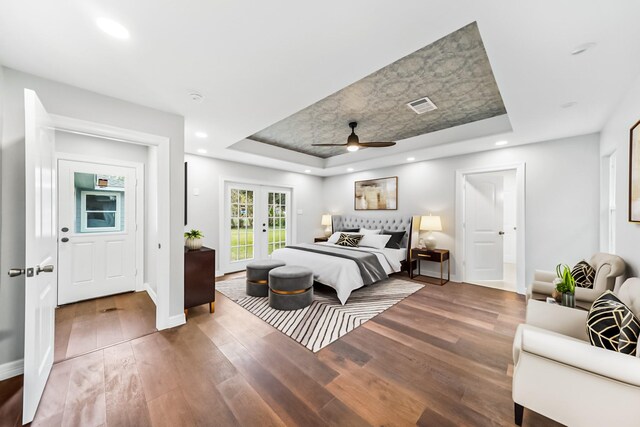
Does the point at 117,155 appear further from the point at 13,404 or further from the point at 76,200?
the point at 13,404

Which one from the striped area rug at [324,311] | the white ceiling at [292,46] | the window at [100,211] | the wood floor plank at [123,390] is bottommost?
the wood floor plank at [123,390]

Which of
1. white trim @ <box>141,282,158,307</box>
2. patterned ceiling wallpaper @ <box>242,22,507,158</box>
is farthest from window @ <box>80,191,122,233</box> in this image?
patterned ceiling wallpaper @ <box>242,22,507,158</box>

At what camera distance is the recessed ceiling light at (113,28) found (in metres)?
1.43

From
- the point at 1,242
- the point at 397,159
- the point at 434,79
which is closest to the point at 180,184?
the point at 1,242

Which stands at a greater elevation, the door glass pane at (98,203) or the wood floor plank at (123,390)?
the door glass pane at (98,203)

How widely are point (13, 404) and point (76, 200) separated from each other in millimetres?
2647

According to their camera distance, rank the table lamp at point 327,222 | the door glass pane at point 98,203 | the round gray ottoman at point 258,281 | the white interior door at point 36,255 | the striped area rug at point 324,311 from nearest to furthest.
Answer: the white interior door at point 36,255 → the striped area rug at point 324,311 → the door glass pane at point 98,203 → the round gray ottoman at point 258,281 → the table lamp at point 327,222

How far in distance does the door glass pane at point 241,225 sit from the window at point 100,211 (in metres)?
1.89

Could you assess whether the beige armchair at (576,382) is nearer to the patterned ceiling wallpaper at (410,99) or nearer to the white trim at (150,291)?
the patterned ceiling wallpaper at (410,99)

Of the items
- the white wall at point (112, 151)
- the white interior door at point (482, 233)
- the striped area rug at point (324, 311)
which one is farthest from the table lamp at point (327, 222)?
the white wall at point (112, 151)

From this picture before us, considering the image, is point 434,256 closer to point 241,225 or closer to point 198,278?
point 198,278

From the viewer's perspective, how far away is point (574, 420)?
4.07 ft

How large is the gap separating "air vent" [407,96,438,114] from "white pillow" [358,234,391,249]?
7.93 feet

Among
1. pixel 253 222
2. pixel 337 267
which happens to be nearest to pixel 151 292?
pixel 253 222
